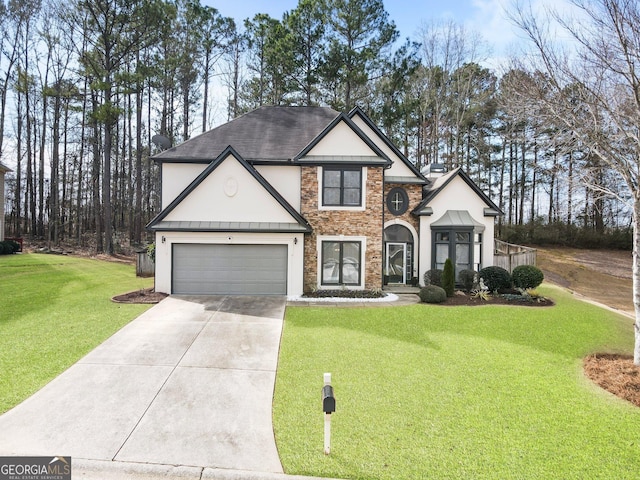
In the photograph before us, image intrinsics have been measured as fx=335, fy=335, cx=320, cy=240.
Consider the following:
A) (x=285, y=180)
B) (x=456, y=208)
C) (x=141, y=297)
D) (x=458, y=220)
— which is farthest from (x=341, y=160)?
(x=141, y=297)

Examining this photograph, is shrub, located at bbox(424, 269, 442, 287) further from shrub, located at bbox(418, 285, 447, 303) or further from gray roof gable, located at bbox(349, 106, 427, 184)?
gray roof gable, located at bbox(349, 106, 427, 184)

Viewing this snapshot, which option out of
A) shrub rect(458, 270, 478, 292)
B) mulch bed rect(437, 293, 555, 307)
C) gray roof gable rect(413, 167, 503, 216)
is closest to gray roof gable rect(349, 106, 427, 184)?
gray roof gable rect(413, 167, 503, 216)

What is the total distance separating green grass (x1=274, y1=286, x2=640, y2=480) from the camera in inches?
158

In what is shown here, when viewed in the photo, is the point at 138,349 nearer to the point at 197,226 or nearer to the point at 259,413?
the point at 259,413

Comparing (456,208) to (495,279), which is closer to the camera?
→ (495,279)

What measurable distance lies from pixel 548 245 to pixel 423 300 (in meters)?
24.5

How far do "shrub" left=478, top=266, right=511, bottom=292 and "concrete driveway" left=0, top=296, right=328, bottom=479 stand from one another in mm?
9779

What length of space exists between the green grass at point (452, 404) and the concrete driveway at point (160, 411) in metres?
0.47

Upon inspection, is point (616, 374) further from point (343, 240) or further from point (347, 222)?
point (347, 222)

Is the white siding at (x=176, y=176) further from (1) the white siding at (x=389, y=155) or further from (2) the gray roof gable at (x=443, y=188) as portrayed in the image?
(2) the gray roof gable at (x=443, y=188)

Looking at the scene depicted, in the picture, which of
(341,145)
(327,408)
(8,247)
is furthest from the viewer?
(8,247)

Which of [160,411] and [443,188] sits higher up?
[443,188]

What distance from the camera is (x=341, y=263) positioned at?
13633mm

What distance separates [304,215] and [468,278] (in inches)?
289
